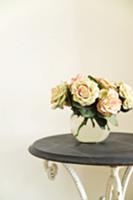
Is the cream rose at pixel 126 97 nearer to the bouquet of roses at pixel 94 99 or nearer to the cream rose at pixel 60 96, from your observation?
the bouquet of roses at pixel 94 99

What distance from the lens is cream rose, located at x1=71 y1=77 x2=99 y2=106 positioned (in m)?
1.59

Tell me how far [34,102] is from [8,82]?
0.69ft

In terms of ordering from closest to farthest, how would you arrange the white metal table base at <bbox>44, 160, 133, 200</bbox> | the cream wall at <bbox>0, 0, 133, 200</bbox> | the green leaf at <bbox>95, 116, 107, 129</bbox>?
1. the white metal table base at <bbox>44, 160, 133, 200</bbox>
2. the green leaf at <bbox>95, 116, 107, 129</bbox>
3. the cream wall at <bbox>0, 0, 133, 200</bbox>

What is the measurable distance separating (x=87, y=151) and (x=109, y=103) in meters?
0.24

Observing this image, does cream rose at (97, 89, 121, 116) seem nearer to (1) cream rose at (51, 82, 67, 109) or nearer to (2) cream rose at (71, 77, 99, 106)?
(2) cream rose at (71, 77, 99, 106)

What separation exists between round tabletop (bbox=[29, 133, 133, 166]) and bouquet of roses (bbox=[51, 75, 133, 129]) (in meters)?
0.11

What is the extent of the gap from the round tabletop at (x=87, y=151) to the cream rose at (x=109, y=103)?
17cm

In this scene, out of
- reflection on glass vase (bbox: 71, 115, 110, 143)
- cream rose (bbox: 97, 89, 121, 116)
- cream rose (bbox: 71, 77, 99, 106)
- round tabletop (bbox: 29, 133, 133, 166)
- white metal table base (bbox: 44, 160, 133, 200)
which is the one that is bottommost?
white metal table base (bbox: 44, 160, 133, 200)

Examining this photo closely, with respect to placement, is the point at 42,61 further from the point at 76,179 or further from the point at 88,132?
the point at 76,179

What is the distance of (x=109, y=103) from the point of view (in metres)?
1.59

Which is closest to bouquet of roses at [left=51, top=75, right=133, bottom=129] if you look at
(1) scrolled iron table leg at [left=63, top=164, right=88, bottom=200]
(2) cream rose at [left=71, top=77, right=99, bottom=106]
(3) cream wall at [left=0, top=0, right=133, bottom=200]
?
(2) cream rose at [left=71, top=77, right=99, bottom=106]

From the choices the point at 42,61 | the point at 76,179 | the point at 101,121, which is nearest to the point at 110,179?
the point at 76,179

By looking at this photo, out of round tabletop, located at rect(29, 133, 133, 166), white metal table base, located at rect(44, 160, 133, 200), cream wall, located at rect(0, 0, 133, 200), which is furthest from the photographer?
cream wall, located at rect(0, 0, 133, 200)

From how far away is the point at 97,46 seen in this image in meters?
2.31
